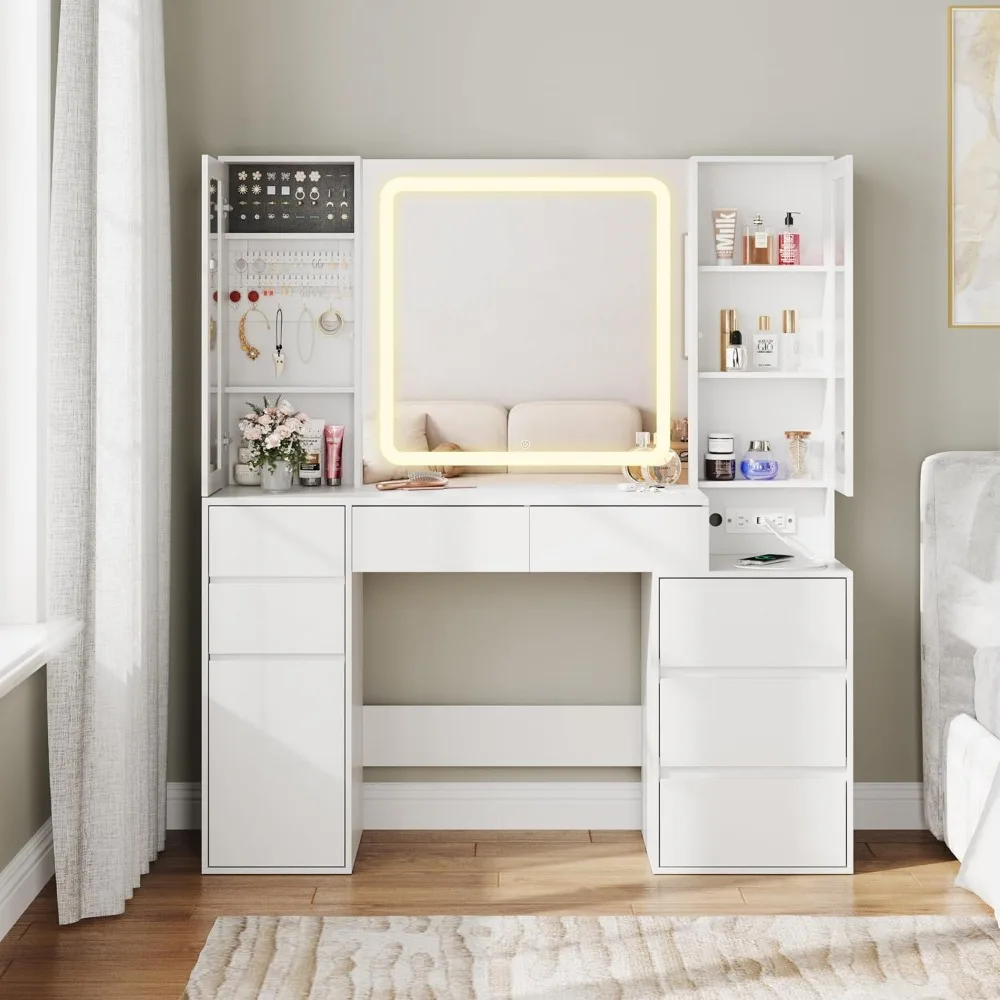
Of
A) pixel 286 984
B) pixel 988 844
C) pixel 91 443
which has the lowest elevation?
pixel 286 984

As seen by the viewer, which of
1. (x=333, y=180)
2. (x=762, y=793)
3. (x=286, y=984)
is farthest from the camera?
(x=333, y=180)

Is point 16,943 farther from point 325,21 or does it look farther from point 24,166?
point 325,21

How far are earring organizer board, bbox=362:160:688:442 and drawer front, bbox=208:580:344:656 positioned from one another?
0.63 meters

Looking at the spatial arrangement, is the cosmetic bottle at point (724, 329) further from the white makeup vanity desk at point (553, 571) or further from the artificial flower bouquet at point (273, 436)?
the artificial flower bouquet at point (273, 436)

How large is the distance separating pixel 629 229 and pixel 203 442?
1.33m

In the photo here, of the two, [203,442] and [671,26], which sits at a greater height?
[671,26]

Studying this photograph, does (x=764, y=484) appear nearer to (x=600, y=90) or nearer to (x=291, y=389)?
(x=600, y=90)

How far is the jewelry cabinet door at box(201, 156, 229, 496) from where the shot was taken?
3145 mm

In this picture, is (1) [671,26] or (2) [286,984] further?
(1) [671,26]

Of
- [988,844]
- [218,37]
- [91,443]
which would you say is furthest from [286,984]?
[218,37]

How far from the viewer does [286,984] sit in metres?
2.51

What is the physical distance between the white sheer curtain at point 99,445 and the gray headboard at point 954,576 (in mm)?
2144

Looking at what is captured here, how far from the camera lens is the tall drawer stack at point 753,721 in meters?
3.03

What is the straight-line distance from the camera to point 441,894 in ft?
9.76
